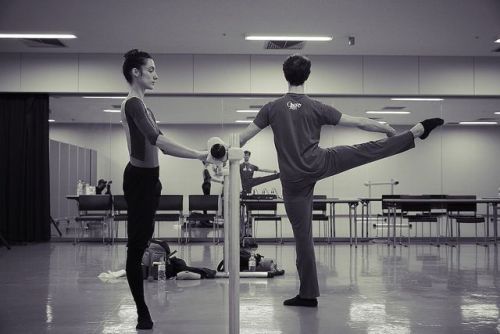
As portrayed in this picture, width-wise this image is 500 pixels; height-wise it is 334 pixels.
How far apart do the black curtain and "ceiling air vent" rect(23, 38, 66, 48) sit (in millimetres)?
1048

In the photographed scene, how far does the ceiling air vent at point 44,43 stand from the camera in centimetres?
841

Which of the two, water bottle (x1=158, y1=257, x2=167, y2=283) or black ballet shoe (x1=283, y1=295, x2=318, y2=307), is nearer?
black ballet shoe (x1=283, y1=295, x2=318, y2=307)

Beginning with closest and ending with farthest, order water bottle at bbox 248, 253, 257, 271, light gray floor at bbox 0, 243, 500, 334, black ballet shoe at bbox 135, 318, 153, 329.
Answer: black ballet shoe at bbox 135, 318, 153, 329 < light gray floor at bbox 0, 243, 500, 334 < water bottle at bbox 248, 253, 257, 271

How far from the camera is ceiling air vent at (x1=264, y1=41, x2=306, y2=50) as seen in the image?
8547 millimetres

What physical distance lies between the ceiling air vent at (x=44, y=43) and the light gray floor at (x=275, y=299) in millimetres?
3607

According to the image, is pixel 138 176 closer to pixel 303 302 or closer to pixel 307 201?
pixel 307 201

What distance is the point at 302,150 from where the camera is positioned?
3.44 metres

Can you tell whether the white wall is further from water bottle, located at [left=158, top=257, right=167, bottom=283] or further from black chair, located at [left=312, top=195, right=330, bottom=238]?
water bottle, located at [left=158, top=257, right=167, bottom=283]

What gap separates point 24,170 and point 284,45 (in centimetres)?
501

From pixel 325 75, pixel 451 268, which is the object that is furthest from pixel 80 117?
pixel 451 268

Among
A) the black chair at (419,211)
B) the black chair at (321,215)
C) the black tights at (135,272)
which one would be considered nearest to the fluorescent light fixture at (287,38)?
the black chair at (321,215)

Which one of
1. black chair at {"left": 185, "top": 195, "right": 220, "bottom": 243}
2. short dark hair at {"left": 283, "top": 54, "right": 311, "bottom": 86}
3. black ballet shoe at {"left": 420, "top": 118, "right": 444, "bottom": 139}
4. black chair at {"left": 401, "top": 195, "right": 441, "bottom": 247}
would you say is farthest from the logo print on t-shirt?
black chair at {"left": 185, "top": 195, "right": 220, "bottom": 243}

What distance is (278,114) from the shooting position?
3543 mm

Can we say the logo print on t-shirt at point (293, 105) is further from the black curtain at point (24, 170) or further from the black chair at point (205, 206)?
the black curtain at point (24, 170)
